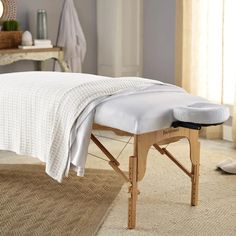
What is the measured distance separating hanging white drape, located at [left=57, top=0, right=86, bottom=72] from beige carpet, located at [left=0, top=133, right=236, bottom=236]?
115 cm

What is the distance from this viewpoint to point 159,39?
4.89 meters

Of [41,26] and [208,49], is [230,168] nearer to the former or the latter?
[208,49]

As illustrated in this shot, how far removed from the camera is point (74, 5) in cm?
494

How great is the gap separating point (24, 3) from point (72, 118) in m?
2.33

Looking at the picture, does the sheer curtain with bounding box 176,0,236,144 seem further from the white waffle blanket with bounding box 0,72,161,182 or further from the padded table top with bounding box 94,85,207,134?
the padded table top with bounding box 94,85,207,134

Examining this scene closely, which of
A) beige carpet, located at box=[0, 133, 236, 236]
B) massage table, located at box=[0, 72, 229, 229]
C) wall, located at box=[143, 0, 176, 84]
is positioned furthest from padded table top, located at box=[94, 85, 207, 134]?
wall, located at box=[143, 0, 176, 84]

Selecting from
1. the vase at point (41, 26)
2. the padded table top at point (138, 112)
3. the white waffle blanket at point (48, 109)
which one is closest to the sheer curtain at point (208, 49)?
the vase at point (41, 26)

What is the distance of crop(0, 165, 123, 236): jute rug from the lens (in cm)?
269

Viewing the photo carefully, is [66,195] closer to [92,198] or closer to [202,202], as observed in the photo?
[92,198]

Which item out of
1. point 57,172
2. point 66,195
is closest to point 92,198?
point 66,195

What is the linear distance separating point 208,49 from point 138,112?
2.04m

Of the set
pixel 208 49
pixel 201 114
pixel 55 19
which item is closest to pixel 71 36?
pixel 55 19

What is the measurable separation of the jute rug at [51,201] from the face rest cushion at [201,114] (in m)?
0.69

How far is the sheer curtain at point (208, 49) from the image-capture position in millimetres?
4270
